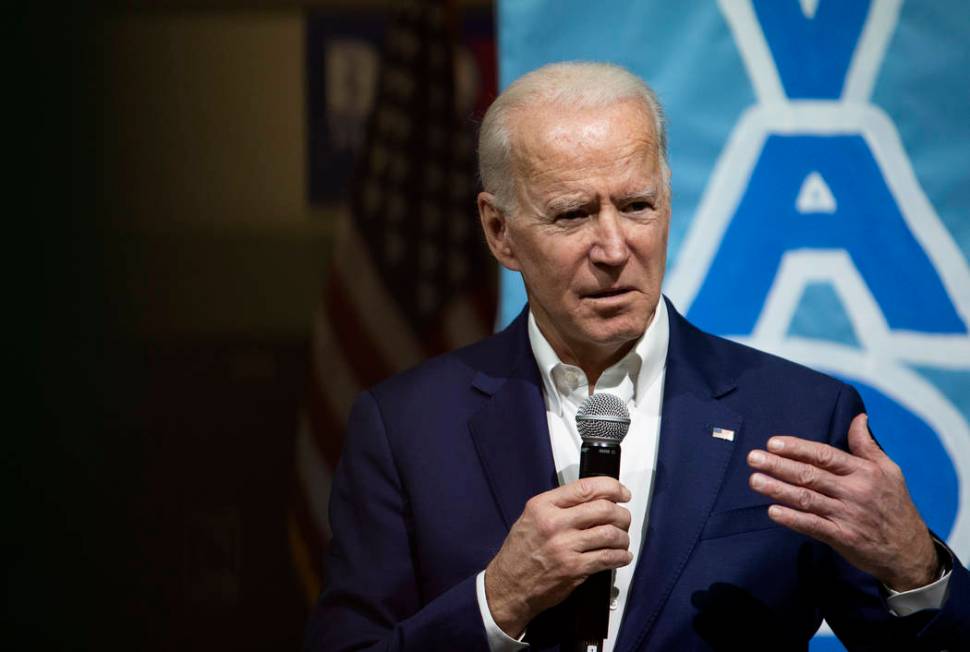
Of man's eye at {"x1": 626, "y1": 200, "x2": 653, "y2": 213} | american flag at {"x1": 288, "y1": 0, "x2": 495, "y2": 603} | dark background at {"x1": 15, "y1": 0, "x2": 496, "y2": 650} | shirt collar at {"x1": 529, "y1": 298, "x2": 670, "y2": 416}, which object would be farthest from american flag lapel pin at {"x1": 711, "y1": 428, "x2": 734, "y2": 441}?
dark background at {"x1": 15, "y1": 0, "x2": 496, "y2": 650}

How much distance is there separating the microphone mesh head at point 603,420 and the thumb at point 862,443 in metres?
0.33

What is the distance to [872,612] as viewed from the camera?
5.81ft

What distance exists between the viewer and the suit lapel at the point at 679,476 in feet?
5.81

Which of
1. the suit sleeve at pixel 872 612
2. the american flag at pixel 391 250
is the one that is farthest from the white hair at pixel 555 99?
the american flag at pixel 391 250

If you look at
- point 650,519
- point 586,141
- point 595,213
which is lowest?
point 650,519

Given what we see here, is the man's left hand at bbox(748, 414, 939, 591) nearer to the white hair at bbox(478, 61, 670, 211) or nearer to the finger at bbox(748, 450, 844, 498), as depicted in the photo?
the finger at bbox(748, 450, 844, 498)

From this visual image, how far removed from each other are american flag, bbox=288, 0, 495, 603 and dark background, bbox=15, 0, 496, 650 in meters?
0.52

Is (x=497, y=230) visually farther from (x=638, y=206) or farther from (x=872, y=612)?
(x=872, y=612)

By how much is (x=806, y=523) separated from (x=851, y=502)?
7 cm

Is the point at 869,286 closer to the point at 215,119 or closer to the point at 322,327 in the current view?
the point at 322,327

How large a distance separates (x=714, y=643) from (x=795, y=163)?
3.43 feet

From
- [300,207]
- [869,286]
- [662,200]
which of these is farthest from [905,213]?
[300,207]


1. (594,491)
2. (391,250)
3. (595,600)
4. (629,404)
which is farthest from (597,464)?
(391,250)

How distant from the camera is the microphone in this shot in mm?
1577
